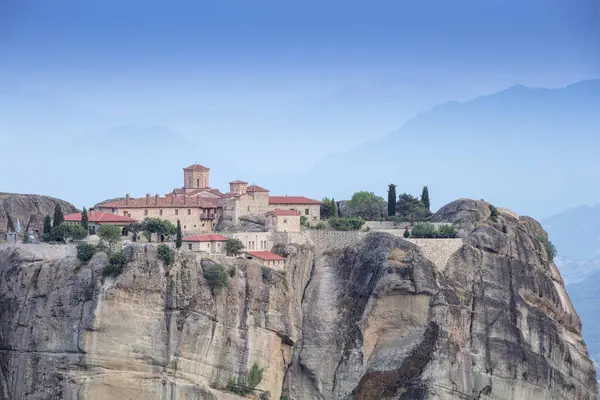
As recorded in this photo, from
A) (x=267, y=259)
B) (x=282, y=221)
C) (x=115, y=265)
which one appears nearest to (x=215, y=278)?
(x=115, y=265)

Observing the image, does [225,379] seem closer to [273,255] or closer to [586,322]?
[273,255]

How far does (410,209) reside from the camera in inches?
3595

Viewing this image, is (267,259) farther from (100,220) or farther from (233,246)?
(100,220)

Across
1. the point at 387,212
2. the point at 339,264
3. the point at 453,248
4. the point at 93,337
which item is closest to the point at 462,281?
the point at 453,248

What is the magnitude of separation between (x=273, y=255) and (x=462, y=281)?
39.2 ft

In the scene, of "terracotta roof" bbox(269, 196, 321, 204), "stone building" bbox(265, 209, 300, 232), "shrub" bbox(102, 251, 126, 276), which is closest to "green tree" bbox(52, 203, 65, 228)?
"shrub" bbox(102, 251, 126, 276)

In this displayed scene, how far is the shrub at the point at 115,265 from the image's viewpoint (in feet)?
232

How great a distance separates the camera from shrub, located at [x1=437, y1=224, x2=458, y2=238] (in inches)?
3282

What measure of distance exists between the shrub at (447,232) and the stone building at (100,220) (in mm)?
19656

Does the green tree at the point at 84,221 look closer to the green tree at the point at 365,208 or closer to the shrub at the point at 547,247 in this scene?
the green tree at the point at 365,208

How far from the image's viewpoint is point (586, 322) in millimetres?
195000

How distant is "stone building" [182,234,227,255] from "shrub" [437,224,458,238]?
48.2 ft

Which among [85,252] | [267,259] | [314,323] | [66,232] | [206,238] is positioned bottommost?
[314,323]

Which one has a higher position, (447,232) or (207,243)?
(447,232)
